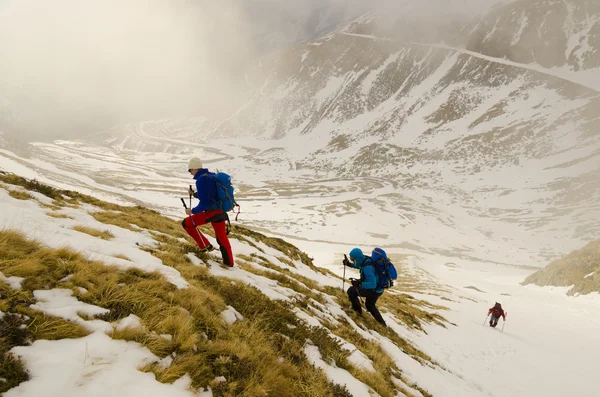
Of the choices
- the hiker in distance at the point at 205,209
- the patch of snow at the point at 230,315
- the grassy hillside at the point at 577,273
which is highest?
the grassy hillside at the point at 577,273

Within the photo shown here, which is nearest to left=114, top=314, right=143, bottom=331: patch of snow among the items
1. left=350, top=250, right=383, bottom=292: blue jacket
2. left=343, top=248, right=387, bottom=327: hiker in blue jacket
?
left=343, top=248, right=387, bottom=327: hiker in blue jacket

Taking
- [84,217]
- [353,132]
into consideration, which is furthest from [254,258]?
[353,132]

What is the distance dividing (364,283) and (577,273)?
35065 mm

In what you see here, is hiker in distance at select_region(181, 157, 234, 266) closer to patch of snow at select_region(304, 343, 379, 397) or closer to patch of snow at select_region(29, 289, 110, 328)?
patch of snow at select_region(304, 343, 379, 397)

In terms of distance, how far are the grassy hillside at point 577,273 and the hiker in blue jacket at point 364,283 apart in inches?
1156

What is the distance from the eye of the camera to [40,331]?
116 inches

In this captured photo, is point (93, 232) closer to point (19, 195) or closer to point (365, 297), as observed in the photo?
point (19, 195)

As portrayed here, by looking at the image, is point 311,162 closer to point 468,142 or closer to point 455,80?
point 468,142

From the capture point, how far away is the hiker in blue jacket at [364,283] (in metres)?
9.74

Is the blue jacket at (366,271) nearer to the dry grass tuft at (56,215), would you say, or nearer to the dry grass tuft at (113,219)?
the dry grass tuft at (113,219)

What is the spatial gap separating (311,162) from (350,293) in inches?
6623

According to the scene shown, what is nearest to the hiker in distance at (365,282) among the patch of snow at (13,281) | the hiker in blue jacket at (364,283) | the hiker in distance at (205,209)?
the hiker in blue jacket at (364,283)

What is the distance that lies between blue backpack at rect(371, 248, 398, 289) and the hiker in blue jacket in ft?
0.52

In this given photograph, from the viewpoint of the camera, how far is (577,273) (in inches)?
1255
